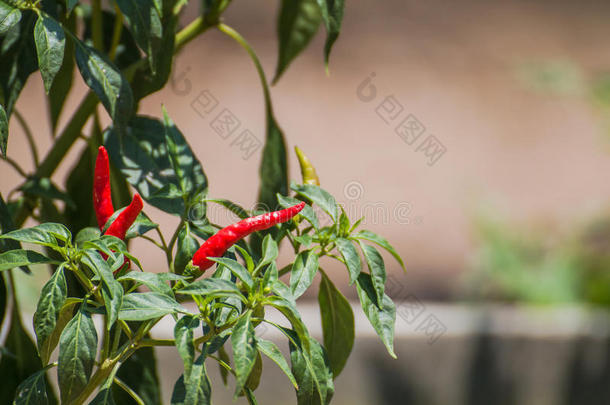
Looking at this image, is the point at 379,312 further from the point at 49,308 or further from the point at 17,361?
the point at 17,361

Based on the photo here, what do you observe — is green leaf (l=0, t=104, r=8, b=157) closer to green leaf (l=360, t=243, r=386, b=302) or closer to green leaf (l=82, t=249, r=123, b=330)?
green leaf (l=82, t=249, r=123, b=330)

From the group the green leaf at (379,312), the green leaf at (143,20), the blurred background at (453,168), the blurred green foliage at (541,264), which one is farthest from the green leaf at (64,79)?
the blurred green foliage at (541,264)

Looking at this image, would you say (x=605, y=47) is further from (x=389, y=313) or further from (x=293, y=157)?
(x=389, y=313)

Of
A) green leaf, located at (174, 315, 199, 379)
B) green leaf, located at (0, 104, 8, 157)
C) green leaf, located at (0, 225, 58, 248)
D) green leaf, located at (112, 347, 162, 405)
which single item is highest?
green leaf, located at (0, 104, 8, 157)

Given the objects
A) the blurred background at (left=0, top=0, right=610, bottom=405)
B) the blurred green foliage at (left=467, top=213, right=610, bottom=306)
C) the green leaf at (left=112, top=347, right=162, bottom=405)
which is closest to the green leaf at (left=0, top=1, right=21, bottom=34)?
the green leaf at (left=112, top=347, right=162, bottom=405)

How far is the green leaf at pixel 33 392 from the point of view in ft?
1.67

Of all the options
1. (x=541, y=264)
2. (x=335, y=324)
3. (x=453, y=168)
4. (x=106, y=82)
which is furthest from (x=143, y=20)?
(x=453, y=168)

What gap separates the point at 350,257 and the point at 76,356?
0.18 meters

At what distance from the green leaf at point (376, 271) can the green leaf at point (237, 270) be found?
87 mm

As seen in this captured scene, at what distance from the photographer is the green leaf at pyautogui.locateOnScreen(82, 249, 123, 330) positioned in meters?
0.45

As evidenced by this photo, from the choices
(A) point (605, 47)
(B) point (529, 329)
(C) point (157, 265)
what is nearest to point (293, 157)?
(C) point (157, 265)

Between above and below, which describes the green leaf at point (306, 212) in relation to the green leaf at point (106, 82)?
below

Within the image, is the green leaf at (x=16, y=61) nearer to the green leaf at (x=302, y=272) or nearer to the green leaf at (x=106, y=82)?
the green leaf at (x=106, y=82)

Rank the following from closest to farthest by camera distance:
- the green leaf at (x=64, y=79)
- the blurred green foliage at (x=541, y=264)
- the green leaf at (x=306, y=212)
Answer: the green leaf at (x=306, y=212)
the green leaf at (x=64, y=79)
the blurred green foliage at (x=541, y=264)
